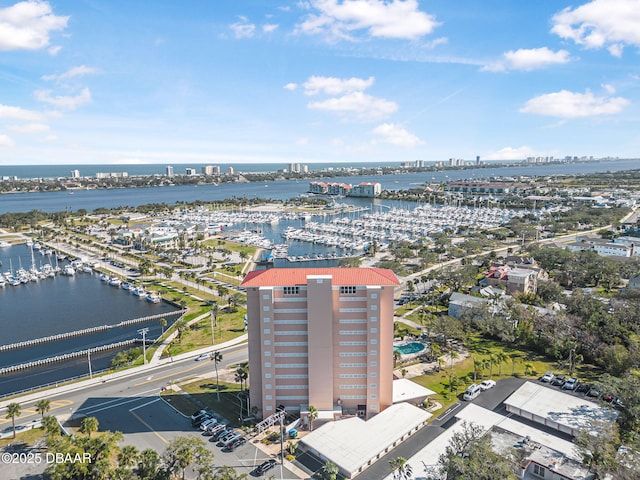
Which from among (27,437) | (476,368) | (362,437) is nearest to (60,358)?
(27,437)

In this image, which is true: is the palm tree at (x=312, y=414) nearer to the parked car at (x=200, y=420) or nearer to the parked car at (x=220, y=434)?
the parked car at (x=220, y=434)

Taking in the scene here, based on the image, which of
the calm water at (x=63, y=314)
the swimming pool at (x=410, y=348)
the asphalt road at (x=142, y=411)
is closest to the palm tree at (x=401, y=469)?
the asphalt road at (x=142, y=411)

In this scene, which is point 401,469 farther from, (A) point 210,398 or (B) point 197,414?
(A) point 210,398

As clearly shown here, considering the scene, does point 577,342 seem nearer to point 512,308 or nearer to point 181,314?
point 512,308

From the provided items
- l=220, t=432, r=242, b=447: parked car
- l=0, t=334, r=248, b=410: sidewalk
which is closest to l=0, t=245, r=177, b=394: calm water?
l=0, t=334, r=248, b=410: sidewalk

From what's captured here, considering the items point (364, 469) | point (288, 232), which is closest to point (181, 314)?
point (364, 469)
